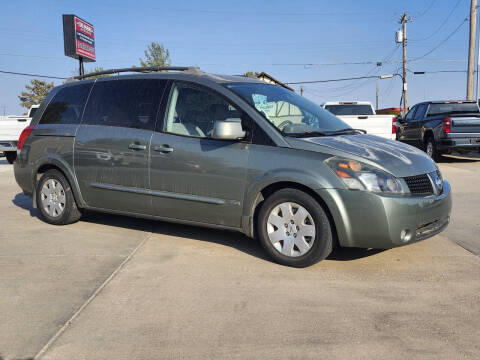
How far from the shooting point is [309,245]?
437cm

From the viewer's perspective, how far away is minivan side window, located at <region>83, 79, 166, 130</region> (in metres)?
5.32

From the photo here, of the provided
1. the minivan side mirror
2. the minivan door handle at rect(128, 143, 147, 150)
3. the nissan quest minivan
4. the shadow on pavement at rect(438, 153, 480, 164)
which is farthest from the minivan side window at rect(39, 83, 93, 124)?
the shadow on pavement at rect(438, 153, 480, 164)

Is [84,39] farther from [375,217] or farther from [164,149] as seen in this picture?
[375,217]

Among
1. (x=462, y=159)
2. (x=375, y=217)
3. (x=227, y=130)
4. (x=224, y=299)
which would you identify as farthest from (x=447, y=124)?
(x=224, y=299)

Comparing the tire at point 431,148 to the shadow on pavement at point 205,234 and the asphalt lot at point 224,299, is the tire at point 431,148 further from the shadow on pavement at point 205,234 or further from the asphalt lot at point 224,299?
the shadow on pavement at point 205,234

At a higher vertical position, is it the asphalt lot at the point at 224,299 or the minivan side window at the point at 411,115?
the minivan side window at the point at 411,115

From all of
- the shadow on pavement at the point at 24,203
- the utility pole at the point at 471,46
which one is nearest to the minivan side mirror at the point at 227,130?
the shadow on pavement at the point at 24,203

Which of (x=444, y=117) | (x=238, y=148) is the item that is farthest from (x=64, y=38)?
(x=238, y=148)

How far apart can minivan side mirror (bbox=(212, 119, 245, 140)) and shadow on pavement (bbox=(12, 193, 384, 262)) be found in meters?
1.22

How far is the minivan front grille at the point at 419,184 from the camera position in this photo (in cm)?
431

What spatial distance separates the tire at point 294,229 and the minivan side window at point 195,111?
3.04 feet

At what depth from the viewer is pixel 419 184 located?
14.4 feet

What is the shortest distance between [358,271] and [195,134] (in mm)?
2053

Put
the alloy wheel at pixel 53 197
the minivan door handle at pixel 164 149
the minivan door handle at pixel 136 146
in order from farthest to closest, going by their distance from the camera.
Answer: the alloy wheel at pixel 53 197 < the minivan door handle at pixel 136 146 < the minivan door handle at pixel 164 149
